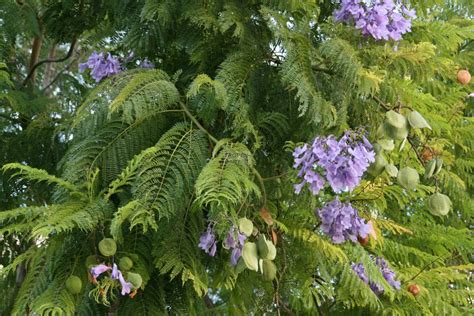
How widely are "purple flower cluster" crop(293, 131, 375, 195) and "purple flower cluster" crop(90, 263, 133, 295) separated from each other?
0.53m

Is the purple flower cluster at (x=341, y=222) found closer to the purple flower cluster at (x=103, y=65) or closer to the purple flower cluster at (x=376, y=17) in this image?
the purple flower cluster at (x=376, y=17)

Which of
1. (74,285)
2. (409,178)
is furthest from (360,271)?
(74,285)

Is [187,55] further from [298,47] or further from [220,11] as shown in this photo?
[298,47]

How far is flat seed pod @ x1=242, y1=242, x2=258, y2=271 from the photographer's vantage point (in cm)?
183

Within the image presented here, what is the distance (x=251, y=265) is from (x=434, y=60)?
0.87 meters

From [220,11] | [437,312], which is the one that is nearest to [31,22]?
[220,11]

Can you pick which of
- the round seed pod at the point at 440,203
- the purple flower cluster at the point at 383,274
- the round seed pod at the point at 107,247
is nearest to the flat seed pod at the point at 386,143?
the round seed pod at the point at 440,203

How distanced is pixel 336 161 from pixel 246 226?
0.94 ft

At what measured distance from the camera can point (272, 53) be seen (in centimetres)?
224

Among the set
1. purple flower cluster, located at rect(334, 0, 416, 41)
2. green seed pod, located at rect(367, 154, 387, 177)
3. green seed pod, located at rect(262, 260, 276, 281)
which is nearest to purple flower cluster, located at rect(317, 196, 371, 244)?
green seed pod, located at rect(367, 154, 387, 177)

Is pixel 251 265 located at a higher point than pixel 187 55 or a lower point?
lower

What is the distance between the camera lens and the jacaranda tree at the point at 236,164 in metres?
1.85

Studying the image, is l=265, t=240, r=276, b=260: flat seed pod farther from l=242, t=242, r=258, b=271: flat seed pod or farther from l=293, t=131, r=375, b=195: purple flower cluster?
l=293, t=131, r=375, b=195: purple flower cluster

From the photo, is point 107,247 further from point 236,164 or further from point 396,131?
point 396,131
